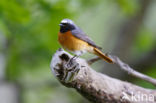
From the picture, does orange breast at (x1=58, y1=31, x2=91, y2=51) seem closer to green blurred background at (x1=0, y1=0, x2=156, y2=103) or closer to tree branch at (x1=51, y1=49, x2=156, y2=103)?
tree branch at (x1=51, y1=49, x2=156, y2=103)

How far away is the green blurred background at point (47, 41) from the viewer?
6316mm

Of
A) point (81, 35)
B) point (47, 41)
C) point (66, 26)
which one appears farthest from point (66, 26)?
point (47, 41)

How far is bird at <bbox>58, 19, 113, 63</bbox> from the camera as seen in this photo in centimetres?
507

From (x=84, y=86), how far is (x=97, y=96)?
0.77 feet

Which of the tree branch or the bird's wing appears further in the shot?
the bird's wing

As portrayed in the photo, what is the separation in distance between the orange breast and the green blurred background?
836 millimetres

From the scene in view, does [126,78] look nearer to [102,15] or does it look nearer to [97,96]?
[102,15]

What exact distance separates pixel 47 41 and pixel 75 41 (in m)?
1.98

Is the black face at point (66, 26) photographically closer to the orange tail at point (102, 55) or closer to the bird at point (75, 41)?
the bird at point (75, 41)

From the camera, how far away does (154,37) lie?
10.0 m

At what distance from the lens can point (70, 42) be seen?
200 inches

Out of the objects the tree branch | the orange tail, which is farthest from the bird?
the tree branch

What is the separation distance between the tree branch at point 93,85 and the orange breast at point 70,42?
0.72 feet

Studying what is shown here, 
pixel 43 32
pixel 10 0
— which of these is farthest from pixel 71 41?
pixel 43 32
